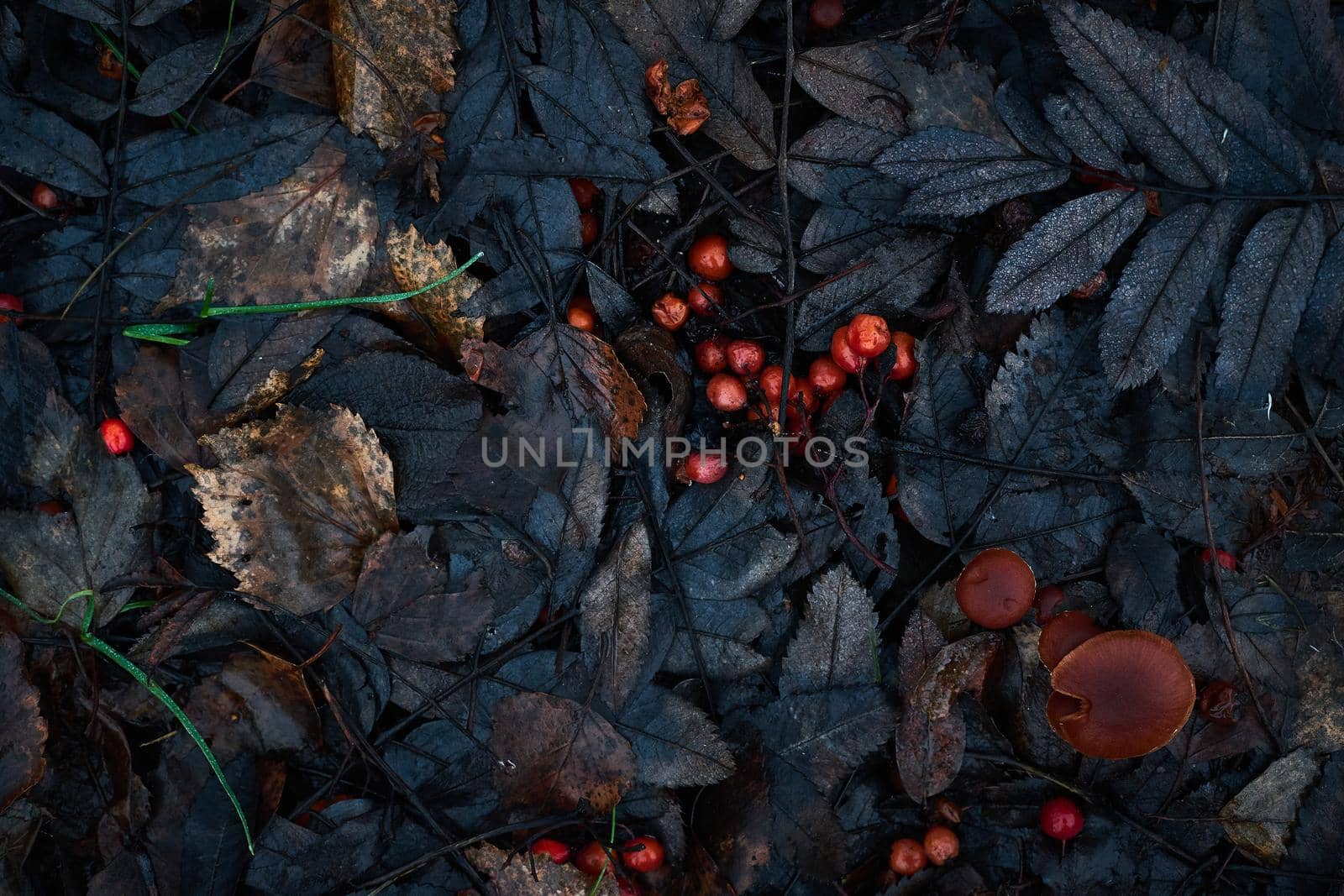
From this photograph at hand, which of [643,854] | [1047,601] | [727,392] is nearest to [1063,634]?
[1047,601]

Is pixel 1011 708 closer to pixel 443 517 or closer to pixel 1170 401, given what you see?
pixel 1170 401

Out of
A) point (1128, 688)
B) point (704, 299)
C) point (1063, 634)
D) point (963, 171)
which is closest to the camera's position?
point (1128, 688)

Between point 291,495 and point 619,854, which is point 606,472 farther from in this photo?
point 619,854

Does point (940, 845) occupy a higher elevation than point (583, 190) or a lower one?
lower

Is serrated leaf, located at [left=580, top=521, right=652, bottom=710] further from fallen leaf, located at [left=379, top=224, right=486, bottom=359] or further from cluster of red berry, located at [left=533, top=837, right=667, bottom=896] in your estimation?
fallen leaf, located at [left=379, top=224, right=486, bottom=359]

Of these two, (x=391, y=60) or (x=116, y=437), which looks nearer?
(x=391, y=60)

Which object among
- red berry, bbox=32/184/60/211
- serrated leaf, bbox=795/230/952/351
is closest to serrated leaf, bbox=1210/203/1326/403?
serrated leaf, bbox=795/230/952/351

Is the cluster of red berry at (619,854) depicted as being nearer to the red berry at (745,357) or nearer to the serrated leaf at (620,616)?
the serrated leaf at (620,616)
